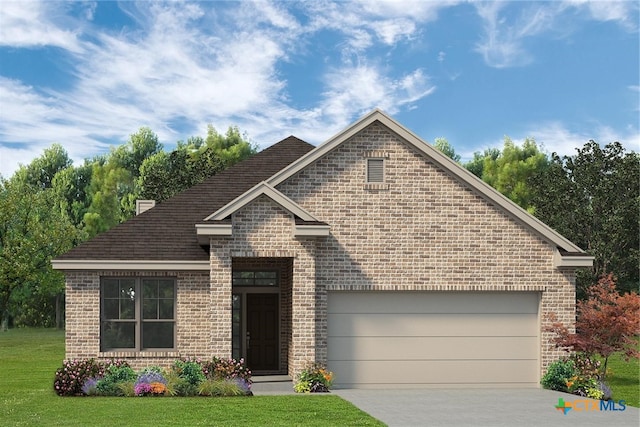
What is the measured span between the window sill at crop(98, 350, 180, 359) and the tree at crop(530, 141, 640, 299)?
1151 inches

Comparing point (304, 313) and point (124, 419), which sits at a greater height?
A: point (304, 313)

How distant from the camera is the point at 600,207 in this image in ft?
155

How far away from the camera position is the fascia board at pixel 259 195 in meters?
21.3

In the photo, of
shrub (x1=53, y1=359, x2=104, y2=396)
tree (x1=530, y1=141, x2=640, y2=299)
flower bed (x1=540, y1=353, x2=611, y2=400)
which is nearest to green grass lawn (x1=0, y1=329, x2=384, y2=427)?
shrub (x1=53, y1=359, x2=104, y2=396)

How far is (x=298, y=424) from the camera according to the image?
15750 millimetres

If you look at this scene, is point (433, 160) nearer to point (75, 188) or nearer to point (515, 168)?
point (515, 168)

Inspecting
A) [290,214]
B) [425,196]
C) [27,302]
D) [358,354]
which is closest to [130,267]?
[290,214]

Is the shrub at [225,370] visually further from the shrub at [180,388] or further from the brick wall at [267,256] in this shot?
Answer: the shrub at [180,388]

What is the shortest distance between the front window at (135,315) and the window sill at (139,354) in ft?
0.62

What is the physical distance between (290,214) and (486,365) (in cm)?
658

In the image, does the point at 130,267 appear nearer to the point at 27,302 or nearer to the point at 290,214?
the point at 290,214

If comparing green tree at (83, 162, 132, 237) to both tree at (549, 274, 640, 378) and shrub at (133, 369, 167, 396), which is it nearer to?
shrub at (133, 369, 167, 396)

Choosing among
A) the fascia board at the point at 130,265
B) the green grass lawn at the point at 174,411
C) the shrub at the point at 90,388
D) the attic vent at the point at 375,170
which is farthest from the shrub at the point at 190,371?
the attic vent at the point at 375,170

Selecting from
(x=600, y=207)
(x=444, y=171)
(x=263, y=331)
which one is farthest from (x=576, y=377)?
(x=600, y=207)
